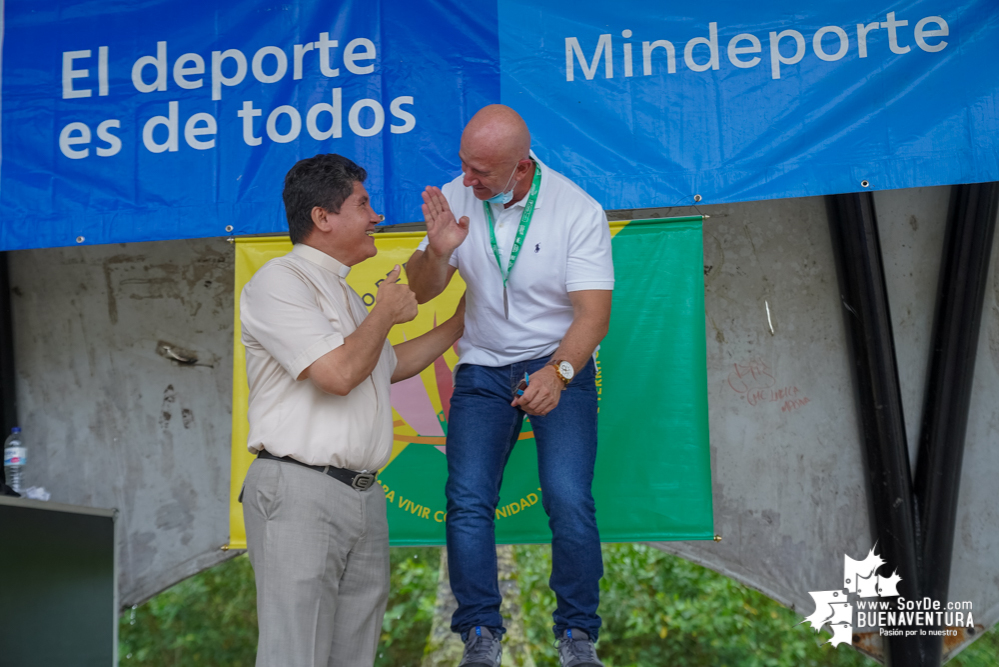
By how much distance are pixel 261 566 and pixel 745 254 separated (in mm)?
2724

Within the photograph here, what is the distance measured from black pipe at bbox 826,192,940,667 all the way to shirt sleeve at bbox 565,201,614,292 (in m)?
1.77

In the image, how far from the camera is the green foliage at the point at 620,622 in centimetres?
811

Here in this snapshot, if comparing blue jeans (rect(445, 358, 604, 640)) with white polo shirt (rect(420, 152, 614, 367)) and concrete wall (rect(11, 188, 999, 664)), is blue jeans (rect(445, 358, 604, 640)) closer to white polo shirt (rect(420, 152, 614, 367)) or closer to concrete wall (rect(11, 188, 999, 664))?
white polo shirt (rect(420, 152, 614, 367))

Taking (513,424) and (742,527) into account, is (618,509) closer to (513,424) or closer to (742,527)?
(742,527)

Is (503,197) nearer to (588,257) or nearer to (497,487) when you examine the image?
(588,257)

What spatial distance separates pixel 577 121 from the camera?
321cm

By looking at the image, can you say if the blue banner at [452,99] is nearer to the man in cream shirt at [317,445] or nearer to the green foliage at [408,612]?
the man in cream shirt at [317,445]

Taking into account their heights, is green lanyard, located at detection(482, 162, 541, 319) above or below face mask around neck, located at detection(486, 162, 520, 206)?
below

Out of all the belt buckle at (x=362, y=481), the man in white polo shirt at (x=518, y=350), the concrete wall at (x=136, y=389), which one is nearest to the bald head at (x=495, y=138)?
the man in white polo shirt at (x=518, y=350)

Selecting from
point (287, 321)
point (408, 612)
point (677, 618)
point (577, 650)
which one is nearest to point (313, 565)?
point (287, 321)

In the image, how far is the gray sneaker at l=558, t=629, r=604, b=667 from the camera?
2227 mm

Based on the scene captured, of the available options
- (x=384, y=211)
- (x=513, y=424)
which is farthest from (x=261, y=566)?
(x=384, y=211)

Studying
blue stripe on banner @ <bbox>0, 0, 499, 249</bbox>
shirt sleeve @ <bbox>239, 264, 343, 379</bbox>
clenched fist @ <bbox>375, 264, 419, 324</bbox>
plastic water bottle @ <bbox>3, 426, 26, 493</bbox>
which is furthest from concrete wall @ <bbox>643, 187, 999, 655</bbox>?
plastic water bottle @ <bbox>3, 426, 26, 493</bbox>

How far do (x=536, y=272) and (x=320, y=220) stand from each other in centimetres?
64
